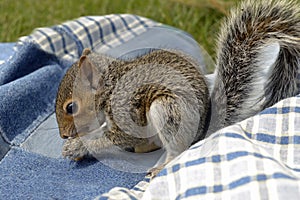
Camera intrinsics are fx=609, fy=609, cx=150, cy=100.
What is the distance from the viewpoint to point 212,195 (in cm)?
100

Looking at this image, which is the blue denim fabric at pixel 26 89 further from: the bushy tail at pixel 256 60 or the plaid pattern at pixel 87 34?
the bushy tail at pixel 256 60

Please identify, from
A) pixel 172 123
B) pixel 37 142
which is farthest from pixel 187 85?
pixel 37 142

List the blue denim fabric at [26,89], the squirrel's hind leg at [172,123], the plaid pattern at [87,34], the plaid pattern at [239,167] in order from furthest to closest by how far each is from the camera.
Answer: the plaid pattern at [87,34], the blue denim fabric at [26,89], the squirrel's hind leg at [172,123], the plaid pattern at [239,167]

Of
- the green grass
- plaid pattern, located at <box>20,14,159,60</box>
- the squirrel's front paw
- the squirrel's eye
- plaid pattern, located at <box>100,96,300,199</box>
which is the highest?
plaid pattern, located at <box>100,96,300,199</box>

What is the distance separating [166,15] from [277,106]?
1486mm

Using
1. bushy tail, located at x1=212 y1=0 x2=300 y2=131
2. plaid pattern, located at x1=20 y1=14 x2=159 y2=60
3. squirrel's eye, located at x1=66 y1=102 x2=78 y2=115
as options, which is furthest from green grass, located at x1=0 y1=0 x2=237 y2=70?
squirrel's eye, located at x1=66 y1=102 x2=78 y2=115

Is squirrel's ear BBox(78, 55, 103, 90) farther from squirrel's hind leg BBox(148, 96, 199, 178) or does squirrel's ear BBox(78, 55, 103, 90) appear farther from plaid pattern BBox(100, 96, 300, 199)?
plaid pattern BBox(100, 96, 300, 199)

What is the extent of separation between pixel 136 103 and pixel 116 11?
5.23ft

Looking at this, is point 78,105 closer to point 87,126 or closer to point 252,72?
point 87,126

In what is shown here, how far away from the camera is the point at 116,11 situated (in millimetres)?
2785

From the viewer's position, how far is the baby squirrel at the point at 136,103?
3.99ft

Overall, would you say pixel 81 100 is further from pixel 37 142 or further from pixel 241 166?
pixel 241 166

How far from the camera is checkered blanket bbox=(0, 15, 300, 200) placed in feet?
3.19

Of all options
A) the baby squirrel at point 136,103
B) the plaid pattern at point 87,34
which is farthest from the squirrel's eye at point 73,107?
Answer: the plaid pattern at point 87,34
